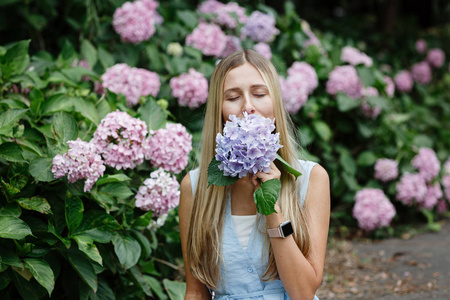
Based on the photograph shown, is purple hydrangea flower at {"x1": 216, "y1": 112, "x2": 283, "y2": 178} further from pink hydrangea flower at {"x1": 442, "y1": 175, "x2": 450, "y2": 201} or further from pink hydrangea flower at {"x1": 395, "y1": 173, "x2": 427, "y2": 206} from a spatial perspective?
pink hydrangea flower at {"x1": 442, "y1": 175, "x2": 450, "y2": 201}

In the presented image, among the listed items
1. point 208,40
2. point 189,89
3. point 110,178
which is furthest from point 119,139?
point 208,40

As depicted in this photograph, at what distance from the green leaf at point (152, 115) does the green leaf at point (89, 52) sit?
1.05m

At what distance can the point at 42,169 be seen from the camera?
6.88 ft

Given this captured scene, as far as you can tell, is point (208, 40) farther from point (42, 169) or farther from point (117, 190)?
point (42, 169)

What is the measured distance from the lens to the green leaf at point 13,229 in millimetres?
1876

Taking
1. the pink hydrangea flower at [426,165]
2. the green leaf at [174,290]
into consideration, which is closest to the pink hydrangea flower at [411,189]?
the pink hydrangea flower at [426,165]

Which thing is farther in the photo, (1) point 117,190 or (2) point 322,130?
(2) point 322,130

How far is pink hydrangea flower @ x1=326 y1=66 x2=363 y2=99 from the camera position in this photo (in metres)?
4.55

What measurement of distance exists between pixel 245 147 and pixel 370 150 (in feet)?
11.4

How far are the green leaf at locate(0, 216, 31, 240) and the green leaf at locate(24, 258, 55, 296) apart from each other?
14 cm

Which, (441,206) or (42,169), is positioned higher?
(42,169)

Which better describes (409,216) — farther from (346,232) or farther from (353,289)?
(353,289)

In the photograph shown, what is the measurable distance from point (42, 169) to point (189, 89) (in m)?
1.51

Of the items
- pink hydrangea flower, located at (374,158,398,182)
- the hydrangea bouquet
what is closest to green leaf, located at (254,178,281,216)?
the hydrangea bouquet
